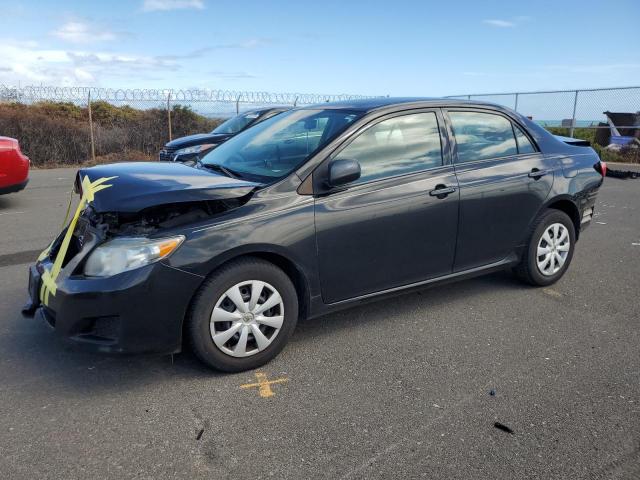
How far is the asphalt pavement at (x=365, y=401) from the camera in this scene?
2.50 m

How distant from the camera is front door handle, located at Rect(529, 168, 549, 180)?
451cm

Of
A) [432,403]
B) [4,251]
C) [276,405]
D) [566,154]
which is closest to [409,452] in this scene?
[432,403]

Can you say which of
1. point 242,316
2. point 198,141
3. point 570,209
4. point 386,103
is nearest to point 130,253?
point 242,316

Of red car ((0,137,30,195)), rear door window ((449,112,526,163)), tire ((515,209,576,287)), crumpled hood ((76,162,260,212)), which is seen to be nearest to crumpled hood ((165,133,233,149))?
red car ((0,137,30,195))

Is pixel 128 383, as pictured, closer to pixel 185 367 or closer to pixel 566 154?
pixel 185 367

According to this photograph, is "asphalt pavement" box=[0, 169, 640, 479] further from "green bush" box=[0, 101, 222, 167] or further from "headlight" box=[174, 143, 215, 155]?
"green bush" box=[0, 101, 222, 167]

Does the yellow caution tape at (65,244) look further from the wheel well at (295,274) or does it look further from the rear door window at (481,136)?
the rear door window at (481,136)

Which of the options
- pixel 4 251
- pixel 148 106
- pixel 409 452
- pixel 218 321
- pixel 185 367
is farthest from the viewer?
pixel 148 106

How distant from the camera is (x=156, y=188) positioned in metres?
3.20

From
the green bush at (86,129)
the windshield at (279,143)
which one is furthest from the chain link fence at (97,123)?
the windshield at (279,143)

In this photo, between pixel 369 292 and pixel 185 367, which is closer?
pixel 185 367

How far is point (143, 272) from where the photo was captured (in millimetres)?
2959

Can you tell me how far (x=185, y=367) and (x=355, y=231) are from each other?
138 centimetres

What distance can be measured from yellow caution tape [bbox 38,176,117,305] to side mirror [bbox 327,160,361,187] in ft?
4.53
